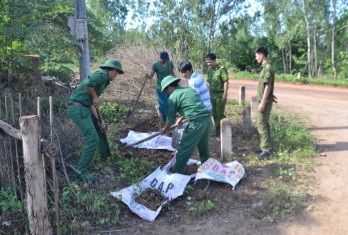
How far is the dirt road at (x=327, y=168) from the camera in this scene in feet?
12.1

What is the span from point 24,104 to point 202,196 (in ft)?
11.3

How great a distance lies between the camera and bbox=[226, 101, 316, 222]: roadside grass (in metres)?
4.09

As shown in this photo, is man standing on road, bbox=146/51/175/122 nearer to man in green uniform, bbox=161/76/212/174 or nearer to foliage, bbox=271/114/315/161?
foliage, bbox=271/114/315/161

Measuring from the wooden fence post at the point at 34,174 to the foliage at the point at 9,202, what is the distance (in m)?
0.83

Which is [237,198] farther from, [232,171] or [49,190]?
[49,190]

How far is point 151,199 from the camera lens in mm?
4230

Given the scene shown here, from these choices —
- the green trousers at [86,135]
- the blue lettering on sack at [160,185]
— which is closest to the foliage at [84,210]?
the green trousers at [86,135]

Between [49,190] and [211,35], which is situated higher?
[211,35]

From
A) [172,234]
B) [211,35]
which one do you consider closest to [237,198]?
[172,234]

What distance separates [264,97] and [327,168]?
1485mm

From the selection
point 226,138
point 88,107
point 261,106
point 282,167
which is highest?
point 88,107

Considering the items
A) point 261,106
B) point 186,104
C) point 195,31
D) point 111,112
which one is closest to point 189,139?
point 186,104

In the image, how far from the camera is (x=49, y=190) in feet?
13.6

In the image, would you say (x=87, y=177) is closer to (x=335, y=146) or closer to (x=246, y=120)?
(x=246, y=120)
